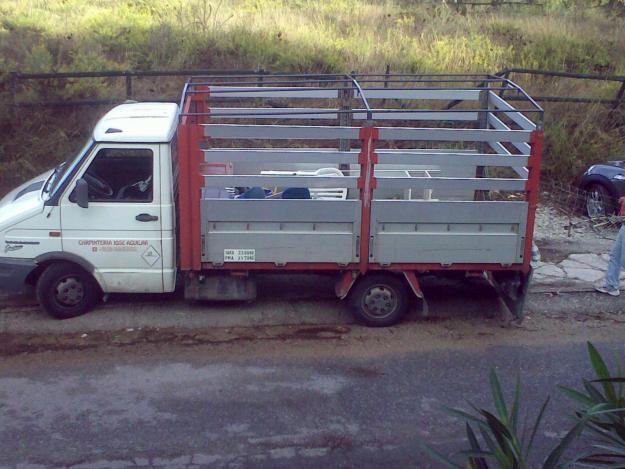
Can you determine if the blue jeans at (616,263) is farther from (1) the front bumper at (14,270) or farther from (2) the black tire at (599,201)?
(1) the front bumper at (14,270)

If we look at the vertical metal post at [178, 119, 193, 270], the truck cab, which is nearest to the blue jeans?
the vertical metal post at [178, 119, 193, 270]

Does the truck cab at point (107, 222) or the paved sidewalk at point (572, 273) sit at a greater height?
the truck cab at point (107, 222)

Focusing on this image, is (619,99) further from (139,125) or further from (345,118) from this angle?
(139,125)

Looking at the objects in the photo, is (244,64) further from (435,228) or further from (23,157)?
(435,228)

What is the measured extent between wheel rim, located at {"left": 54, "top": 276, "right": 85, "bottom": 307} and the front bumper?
0.34m

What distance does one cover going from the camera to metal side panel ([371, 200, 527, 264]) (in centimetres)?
809

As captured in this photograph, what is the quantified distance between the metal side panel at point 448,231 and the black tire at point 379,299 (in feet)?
1.04

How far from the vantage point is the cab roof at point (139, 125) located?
806cm

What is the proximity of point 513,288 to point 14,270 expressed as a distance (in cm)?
520

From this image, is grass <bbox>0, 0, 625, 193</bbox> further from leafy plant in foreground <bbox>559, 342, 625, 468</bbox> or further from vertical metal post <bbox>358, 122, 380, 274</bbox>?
leafy plant in foreground <bbox>559, 342, 625, 468</bbox>

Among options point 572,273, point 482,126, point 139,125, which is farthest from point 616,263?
point 139,125

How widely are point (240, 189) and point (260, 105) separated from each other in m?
5.74

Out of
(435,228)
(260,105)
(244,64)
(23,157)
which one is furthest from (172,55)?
(435,228)

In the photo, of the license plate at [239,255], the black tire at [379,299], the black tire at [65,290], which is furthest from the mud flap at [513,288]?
the black tire at [65,290]
